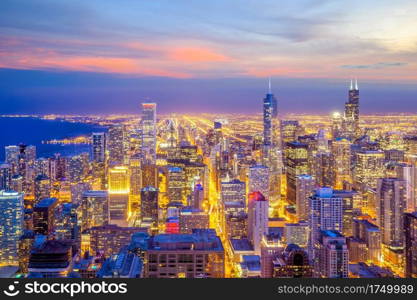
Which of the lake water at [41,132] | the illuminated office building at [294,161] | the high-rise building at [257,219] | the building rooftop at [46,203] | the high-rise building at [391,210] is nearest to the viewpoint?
the lake water at [41,132]

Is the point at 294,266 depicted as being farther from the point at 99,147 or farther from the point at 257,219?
the point at 99,147

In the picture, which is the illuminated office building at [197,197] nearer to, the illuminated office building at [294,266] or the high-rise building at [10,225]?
the high-rise building at [10,225]

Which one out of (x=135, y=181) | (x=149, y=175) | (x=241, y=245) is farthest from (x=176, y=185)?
→ (x=241, y=245)

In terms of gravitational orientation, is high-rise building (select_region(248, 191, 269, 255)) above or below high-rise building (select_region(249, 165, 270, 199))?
below

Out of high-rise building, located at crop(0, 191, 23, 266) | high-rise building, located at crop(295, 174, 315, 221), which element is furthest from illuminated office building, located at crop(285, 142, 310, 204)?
high-rise building, located at crop(0, 191, 23, 266)

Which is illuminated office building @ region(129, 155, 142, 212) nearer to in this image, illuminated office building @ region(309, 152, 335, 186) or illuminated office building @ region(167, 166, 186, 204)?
illuminated office building @ region(167, 166, 186, 204)

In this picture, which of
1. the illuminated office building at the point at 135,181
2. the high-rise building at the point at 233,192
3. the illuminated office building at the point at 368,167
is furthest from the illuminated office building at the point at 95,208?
the illuminated office building at the point at 368,167
